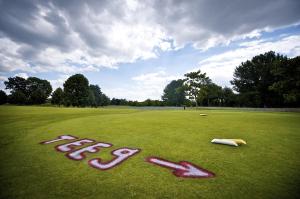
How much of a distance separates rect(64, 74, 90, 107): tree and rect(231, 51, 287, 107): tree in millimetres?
62753

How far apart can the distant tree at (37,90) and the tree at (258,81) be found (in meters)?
91.2

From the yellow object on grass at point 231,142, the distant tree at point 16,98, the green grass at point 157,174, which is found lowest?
the green grass at point 157,174

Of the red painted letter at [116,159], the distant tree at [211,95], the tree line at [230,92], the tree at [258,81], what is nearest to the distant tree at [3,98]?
the tree line at [230,92]

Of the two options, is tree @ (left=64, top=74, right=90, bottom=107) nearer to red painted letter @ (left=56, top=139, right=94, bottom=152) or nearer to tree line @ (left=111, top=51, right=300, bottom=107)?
tree line @ (left=111, top=51, right=300, bottom=107)

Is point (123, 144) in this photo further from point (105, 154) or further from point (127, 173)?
point (127, 173)

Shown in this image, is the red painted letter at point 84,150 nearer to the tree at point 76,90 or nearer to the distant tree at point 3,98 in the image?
the tree at point 76,90

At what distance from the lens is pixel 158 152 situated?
5863 mm

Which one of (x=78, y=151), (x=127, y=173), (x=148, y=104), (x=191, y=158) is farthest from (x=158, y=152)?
(x=148, y=104)

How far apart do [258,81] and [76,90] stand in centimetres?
7124

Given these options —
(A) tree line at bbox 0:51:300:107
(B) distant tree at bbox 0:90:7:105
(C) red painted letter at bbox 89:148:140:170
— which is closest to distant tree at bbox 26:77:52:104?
(A) tree line at bbox 0:51:300:107

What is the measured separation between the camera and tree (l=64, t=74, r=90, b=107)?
58719mm

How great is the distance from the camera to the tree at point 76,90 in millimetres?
58719

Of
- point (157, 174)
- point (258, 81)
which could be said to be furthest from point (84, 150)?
point (258, 81)

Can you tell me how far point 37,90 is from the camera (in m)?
74.4
